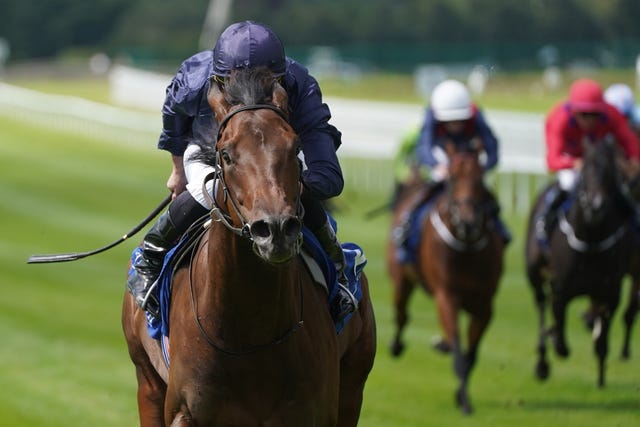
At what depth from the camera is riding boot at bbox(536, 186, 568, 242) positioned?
1202 centimetres

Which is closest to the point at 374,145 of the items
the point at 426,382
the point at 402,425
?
the point at 426,382

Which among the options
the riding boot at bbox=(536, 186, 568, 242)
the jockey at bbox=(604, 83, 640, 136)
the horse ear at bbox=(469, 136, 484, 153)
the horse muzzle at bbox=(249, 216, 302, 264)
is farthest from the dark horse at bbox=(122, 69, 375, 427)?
the jockey at bbox=(604, 83, 640, 136)

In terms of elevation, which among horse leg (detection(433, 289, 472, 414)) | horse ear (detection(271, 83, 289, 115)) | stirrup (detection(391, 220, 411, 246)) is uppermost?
horse ear (detection(271, 83, 289, 115))

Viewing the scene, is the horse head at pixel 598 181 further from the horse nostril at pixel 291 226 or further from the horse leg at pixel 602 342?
the horse nostril at pixel 291 226

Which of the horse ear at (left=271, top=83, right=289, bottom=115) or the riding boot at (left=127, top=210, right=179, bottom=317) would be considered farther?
the riding boot at (left=127, top=210, right=179, bottom=317)

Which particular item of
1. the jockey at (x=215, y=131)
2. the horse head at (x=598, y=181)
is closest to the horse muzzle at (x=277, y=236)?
the jockey at (x=215, y=131)

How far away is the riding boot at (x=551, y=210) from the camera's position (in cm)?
1202

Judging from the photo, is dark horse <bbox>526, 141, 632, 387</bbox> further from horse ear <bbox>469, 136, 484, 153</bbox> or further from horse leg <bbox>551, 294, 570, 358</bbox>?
horse ear <bbox>469, 136, 484, 153</bbox>

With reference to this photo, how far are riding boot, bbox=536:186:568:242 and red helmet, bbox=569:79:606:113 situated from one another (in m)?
0.72

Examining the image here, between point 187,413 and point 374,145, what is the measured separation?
22.9m

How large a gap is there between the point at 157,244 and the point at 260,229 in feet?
5.44

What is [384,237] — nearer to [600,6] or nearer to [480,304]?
[480,304]

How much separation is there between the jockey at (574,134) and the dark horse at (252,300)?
20.9 feet

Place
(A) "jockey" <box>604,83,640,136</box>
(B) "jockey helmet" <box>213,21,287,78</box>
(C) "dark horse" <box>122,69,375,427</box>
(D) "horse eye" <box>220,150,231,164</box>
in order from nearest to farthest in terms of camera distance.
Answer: (C) "dark horse" <box>122,69,375,427</box>
(D) "horse eye" <box>220,150,231,164</box>
(B) "jockey helmet" <box>213,21,287,78</box>
(A) "jockey" <box>604,83,640,136</box>
